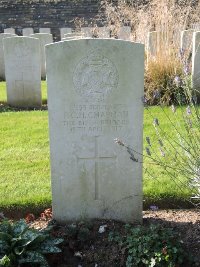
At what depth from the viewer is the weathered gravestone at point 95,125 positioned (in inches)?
134

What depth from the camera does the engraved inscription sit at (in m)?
3.49

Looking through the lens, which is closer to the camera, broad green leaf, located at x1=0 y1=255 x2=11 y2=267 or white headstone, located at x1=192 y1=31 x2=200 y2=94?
broad green leaf, located at x1=0 y1=255 x2=11 y2=267

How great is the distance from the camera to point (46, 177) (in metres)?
4.70

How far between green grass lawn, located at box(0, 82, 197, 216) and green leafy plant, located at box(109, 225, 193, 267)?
1.65 ft

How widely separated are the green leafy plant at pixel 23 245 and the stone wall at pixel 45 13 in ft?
45.4

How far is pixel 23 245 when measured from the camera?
10.4 feet

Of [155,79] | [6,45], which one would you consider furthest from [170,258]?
[6,45]

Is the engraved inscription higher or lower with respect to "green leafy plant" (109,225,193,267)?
higher

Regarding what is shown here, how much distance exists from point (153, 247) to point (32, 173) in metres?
2.05

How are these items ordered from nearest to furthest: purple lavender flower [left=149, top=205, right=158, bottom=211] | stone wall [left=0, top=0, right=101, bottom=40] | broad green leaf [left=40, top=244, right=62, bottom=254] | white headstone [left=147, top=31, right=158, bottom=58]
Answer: broad green leaf [left=40, top=244, right=62, bottom=254]
purple lavender flower [left=149, top=205, right=158, bottom=211]
white headstone [left=147, top=31, right=158, bottom=58]
stone wall [left=0, top=0, right=101, bottom=40]

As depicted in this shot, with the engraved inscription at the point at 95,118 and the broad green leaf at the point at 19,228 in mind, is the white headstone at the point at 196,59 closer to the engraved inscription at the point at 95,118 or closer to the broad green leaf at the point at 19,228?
the engraved inscription at the point at 95,118

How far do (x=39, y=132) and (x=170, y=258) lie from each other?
3.68 meters

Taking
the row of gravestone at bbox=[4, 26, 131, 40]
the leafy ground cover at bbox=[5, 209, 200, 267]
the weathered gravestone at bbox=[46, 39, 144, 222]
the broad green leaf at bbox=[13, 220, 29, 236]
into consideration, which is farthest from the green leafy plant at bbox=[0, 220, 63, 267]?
the row of gravestone at bbox=[4, 26, 131, 40]

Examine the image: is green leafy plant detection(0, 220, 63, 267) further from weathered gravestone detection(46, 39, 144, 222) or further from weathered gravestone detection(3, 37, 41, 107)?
weathered gravestone detection(3, 37, 41, 107)
